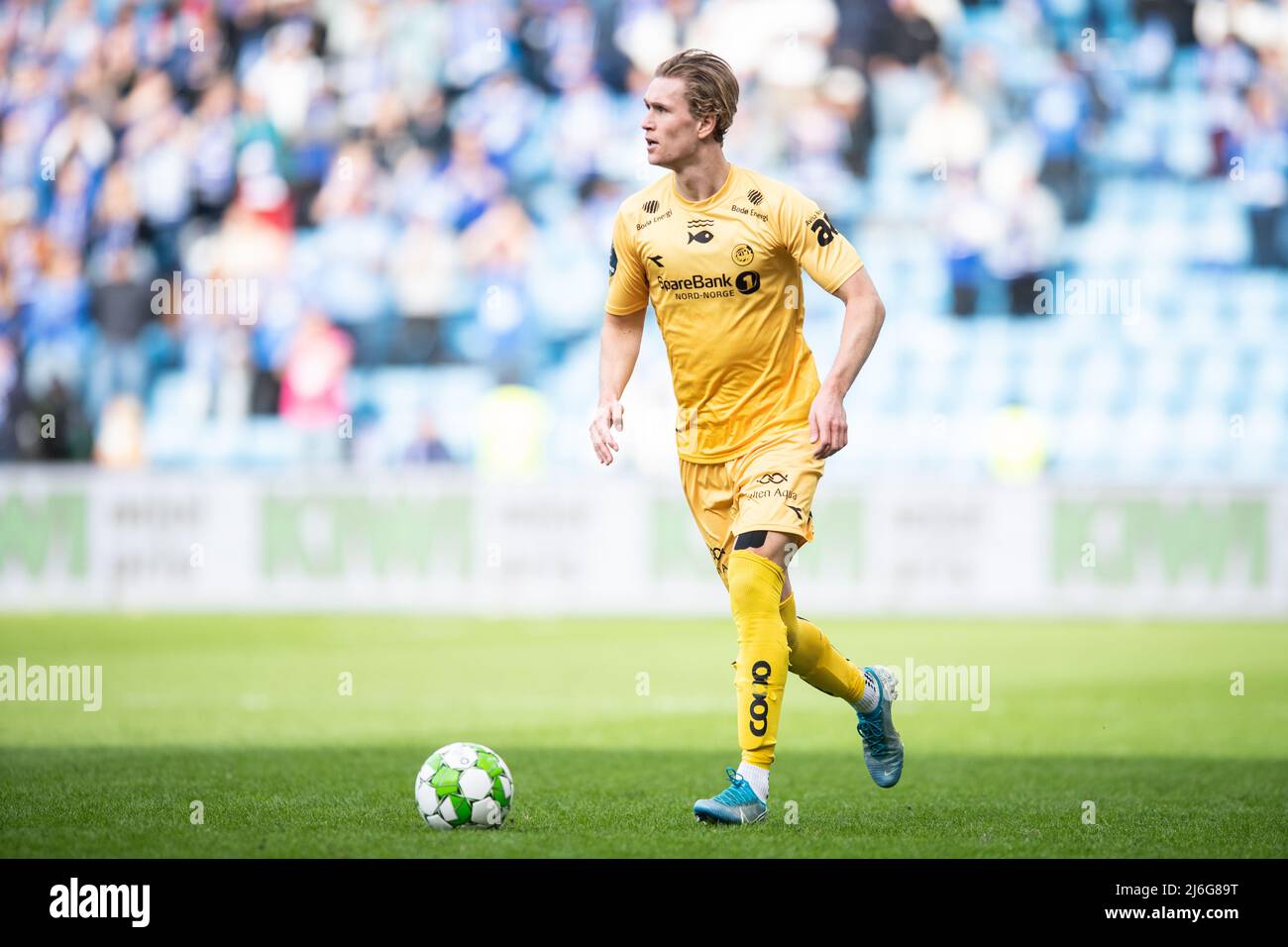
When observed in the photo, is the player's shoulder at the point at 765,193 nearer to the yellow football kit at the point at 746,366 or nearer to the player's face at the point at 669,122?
the yellow football kit at the point at 746,366

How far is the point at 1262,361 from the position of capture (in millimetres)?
18578

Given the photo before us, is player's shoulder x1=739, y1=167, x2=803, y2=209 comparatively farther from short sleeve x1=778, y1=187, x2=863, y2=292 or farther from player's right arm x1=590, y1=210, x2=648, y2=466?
player's right arm x1=590, y1=210, x2=648, y2=466

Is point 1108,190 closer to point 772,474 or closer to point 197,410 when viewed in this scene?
point 197,410

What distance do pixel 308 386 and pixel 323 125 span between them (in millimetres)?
3936

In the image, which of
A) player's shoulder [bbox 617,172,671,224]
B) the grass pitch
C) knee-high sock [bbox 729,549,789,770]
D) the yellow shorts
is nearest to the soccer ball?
the grass pitch

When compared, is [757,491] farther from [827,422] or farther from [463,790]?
[463,790]

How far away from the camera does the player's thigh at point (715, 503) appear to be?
6.35 metres


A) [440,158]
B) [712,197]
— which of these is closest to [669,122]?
[712,197]

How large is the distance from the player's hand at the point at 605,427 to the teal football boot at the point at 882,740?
1.40 metres

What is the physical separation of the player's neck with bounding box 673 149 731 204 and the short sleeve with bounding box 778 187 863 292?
26 centimetres

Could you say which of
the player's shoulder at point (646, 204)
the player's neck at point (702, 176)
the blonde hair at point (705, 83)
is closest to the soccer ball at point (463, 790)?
the player's shoulder at point (646, 204)

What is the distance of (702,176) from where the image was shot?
20.6ft
